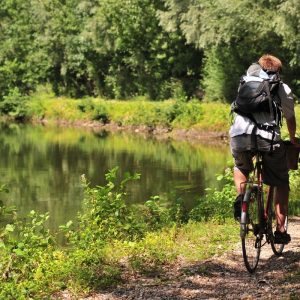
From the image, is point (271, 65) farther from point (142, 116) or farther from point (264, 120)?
point (142, 116)

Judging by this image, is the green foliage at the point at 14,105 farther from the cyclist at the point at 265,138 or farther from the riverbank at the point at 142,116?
the cyclist at the point at 265,138

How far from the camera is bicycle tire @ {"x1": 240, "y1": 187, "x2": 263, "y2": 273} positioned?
567 cm

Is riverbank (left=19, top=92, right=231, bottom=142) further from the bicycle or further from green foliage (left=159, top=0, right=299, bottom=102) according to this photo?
the bicycle

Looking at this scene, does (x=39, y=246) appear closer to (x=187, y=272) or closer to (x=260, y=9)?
(x=187, y=272)

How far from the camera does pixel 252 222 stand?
6.00 metres

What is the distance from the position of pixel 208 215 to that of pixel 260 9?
1851 cm

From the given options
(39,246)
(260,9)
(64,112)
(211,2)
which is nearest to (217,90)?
(211,2)

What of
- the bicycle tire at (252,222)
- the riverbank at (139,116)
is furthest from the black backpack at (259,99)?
the riverbank at (139,116)

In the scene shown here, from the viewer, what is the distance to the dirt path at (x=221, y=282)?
210 inches

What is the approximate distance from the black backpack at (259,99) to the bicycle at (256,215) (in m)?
0.43

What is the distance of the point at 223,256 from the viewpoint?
662 centimetres

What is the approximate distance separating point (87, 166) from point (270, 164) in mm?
14767

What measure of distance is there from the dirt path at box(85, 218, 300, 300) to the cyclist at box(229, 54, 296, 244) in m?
0.65

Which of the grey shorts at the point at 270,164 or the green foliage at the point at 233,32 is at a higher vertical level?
the green foliage at the point at 233,32
